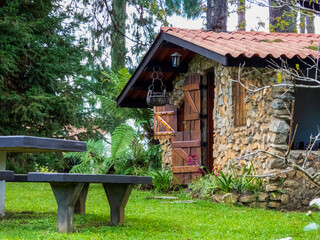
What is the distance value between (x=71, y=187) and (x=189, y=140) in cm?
576

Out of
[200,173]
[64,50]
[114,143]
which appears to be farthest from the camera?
[64,50]

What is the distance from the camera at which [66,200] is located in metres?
4.82

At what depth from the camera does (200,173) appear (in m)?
9.98

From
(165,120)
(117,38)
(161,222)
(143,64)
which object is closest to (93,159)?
(165,120)

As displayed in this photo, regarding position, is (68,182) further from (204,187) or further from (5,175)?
(204,187)

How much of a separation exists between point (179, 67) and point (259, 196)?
4.05m

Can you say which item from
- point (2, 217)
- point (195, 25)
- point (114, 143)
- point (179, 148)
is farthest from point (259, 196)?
point (195, 25)

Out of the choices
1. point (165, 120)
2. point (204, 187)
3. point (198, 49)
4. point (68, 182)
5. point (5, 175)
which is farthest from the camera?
point (165, 120)

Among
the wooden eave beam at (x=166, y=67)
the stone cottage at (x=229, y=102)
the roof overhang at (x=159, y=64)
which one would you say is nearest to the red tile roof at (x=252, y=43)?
the stone cottage at (x=229, y=102)

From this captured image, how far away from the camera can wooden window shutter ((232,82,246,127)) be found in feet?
29.1

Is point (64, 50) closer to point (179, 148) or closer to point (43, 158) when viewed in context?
point (43, 158)

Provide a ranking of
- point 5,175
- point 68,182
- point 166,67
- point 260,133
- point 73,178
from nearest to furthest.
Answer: point 73,178 → point 68,182 → point 5,175 → point 260,133 → point 166,67

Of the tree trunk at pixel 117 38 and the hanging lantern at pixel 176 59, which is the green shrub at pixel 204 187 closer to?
the hanging lantern at pixel 176 59

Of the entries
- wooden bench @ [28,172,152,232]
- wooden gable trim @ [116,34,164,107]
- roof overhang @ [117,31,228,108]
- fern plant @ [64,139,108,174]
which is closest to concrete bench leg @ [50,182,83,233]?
wooden bench @ [28,172,152,232]
